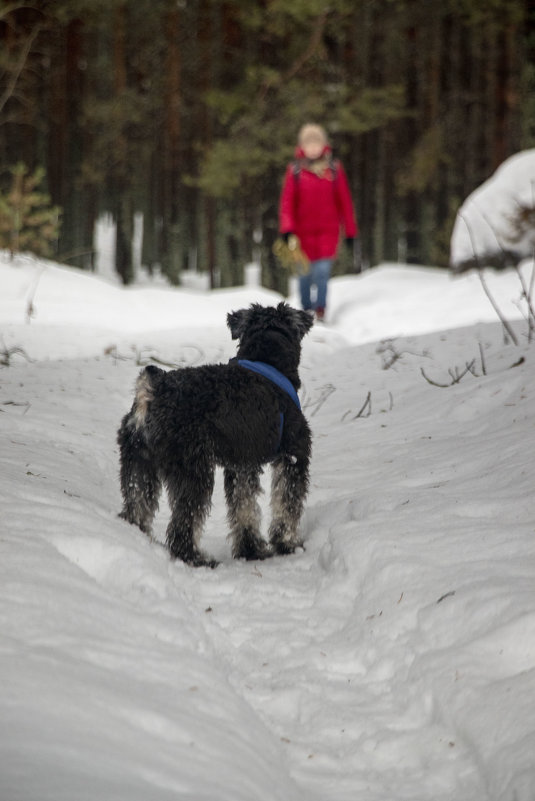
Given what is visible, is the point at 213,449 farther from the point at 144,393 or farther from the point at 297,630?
the point at 297,630

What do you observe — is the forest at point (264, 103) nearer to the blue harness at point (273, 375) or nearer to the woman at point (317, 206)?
the woman at point (317, 206)

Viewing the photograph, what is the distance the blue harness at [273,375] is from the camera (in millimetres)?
4035

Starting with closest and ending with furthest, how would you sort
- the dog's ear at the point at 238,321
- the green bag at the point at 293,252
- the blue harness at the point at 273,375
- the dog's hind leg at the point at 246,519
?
the dog's hind leg at the point at 246,519 → the blue harness at the point at 273,375 → the dog's ear at the point at 238,321 → the green bag at the point at 293,252

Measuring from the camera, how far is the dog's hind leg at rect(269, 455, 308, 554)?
4016 millimetres

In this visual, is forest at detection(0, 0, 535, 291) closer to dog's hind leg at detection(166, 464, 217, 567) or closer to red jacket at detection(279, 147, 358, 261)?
red jacket at detection(279, 147, 358, 261)

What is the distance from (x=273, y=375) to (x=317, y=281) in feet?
25.3

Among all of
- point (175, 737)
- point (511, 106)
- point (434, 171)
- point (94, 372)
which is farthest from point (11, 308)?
point (511, 106)

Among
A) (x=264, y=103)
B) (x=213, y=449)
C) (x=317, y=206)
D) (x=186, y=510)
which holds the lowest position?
(x=186, y=510)

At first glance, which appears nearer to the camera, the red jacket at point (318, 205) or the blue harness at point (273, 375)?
the blue harness at point (273, 375)

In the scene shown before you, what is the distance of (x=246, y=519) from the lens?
3928mm

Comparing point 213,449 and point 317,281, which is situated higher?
point 317,281

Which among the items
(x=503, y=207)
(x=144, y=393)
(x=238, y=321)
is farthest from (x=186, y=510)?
(x=503, y=207)

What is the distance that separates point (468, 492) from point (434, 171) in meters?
19.7

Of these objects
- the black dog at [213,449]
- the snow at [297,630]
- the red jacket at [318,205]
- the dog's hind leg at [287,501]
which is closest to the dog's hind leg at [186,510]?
the black dog at [213,449]
